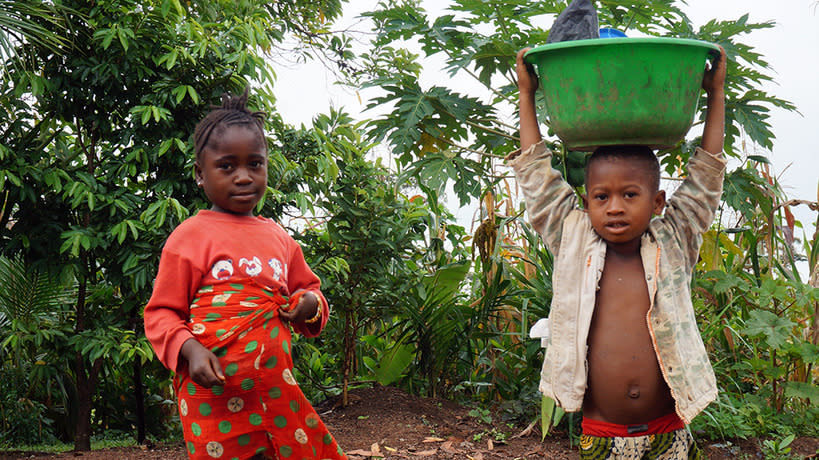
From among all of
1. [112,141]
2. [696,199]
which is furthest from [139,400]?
[696,199]

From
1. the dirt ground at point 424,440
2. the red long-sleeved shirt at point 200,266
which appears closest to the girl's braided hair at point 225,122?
the red long-sleeved shirt at point 200,266

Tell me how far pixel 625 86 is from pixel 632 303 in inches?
24.6

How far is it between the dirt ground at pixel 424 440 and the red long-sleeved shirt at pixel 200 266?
5.29 ft

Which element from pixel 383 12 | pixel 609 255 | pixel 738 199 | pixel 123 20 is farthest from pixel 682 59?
pixel 123 20

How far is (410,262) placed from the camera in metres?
4.84

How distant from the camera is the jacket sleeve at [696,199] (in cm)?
210

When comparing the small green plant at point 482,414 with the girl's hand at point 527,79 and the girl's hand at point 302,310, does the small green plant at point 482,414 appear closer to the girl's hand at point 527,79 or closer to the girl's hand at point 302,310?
the girl's hand at point 302,310

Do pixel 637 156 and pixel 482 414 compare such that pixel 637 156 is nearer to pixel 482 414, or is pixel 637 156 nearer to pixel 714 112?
pixel 714 112

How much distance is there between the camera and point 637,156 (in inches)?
80.2

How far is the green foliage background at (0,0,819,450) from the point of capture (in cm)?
336

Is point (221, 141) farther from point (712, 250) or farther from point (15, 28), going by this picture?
point (712, 250)

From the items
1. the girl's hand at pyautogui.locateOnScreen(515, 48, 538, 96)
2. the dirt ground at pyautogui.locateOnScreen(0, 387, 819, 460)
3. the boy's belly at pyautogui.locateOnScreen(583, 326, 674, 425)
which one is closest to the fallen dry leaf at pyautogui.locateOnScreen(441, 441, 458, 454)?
the dirt ground at pyautogui.locateOnScreen(0, 387, 819, 460)

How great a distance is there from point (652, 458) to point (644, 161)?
0.84 metres

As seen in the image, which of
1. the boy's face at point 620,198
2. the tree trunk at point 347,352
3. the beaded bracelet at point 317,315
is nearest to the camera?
the boy's face at point 620,198
